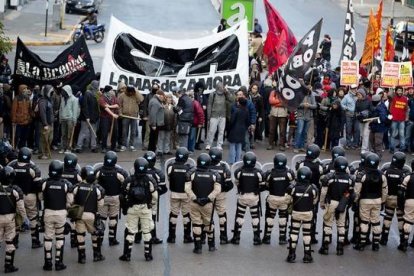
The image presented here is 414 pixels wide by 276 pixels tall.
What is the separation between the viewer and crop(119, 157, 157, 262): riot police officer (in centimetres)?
1549

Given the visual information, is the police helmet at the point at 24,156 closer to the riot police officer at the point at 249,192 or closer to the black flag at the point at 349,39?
the riot police officer at the point at 249,192

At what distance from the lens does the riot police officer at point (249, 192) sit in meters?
16.4

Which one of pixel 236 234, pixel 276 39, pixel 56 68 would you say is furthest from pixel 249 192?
pixel 276 39

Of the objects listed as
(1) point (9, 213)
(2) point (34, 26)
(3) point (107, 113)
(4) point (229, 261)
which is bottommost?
(4) point (229, 261)

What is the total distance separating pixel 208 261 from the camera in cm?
1580

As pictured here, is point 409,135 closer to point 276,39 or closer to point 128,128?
point 276,39

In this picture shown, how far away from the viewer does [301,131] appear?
74.3 feet

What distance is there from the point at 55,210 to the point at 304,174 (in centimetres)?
372

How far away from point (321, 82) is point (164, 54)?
184 inches

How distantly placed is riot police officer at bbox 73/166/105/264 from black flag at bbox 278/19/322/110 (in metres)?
7.42

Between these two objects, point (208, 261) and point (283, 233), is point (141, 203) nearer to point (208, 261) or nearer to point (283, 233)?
point (208, 261)

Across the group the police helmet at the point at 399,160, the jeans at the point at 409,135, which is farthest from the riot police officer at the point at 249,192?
the jeans at the point at 409,135

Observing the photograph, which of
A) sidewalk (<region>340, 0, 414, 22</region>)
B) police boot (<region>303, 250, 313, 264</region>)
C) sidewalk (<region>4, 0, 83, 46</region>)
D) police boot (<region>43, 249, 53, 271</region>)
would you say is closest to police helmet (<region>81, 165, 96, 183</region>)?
police boot (<region>43, 249, 53, 271</region>)

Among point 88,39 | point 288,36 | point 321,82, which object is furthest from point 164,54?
point 88,39
